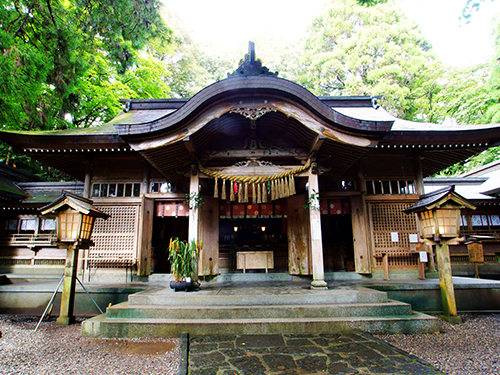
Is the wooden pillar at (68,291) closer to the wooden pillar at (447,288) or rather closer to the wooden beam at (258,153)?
the wooden beam at (258,153)

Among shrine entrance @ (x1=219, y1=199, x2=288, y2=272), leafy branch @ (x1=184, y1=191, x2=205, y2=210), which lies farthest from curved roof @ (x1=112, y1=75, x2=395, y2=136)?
shrine entrance @ (x1=219, y1=199, x2=288, y2=272)

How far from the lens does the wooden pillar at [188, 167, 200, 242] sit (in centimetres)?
741

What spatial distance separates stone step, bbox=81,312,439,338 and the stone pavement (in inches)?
6.4

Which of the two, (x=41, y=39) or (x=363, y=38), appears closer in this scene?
(x=41, y=39)

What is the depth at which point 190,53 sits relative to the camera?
2862 centimetres

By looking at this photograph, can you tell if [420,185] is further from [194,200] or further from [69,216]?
[69,216]

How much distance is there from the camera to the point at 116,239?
376 inches

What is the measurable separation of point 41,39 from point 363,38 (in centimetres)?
2369

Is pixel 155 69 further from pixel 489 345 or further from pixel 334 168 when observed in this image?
pixel 489 345

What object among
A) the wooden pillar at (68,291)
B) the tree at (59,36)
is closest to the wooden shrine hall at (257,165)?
the tree at (59,36)

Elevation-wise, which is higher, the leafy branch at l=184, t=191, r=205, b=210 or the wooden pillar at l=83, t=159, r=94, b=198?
the wooden pillar at l=83, t=159, r=94, b=198

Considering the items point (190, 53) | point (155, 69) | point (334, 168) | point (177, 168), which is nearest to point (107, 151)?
point (177, 168)

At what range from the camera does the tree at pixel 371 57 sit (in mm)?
21672

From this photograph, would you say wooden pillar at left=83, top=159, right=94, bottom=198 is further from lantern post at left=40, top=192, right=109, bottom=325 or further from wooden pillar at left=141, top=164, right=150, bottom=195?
lantern post at left=40, top=192, right=109, bottom=325
